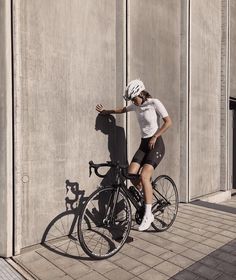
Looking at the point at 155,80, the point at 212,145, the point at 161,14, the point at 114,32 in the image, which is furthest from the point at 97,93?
the point at 212,145

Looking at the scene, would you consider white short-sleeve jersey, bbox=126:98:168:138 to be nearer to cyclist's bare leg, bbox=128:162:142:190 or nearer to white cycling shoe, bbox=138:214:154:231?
cyclist's bare leg, bbox=128:162:142:190

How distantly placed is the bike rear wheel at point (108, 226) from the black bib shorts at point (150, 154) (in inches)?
26.2

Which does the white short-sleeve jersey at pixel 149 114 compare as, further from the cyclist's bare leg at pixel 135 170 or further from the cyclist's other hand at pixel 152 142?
the cyclist's bare leg at pixel 135 170

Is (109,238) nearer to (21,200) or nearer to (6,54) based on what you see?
(21,200)

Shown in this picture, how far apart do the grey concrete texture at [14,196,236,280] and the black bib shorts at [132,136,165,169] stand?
3.66ft

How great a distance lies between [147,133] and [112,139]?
74 cm

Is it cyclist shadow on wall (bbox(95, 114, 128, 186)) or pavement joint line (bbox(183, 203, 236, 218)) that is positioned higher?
cyclist shadow on wall (bbox(95, 114, 128, 186))

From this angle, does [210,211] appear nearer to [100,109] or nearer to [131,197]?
[131,197]

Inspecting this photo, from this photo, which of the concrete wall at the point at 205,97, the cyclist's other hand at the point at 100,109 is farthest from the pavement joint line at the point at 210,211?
the cyclist's other hand at the point at 100,109

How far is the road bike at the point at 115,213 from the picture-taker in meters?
4.30

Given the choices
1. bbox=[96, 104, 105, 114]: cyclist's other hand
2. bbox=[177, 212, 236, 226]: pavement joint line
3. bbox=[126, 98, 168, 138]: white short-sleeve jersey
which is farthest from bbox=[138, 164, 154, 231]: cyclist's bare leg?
bbox=[177, 212, 236, 226]: pavement joint line

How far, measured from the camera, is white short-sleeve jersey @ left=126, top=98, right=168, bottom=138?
486cm

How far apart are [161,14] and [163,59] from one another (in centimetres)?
87

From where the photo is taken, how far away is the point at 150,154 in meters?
4.89
